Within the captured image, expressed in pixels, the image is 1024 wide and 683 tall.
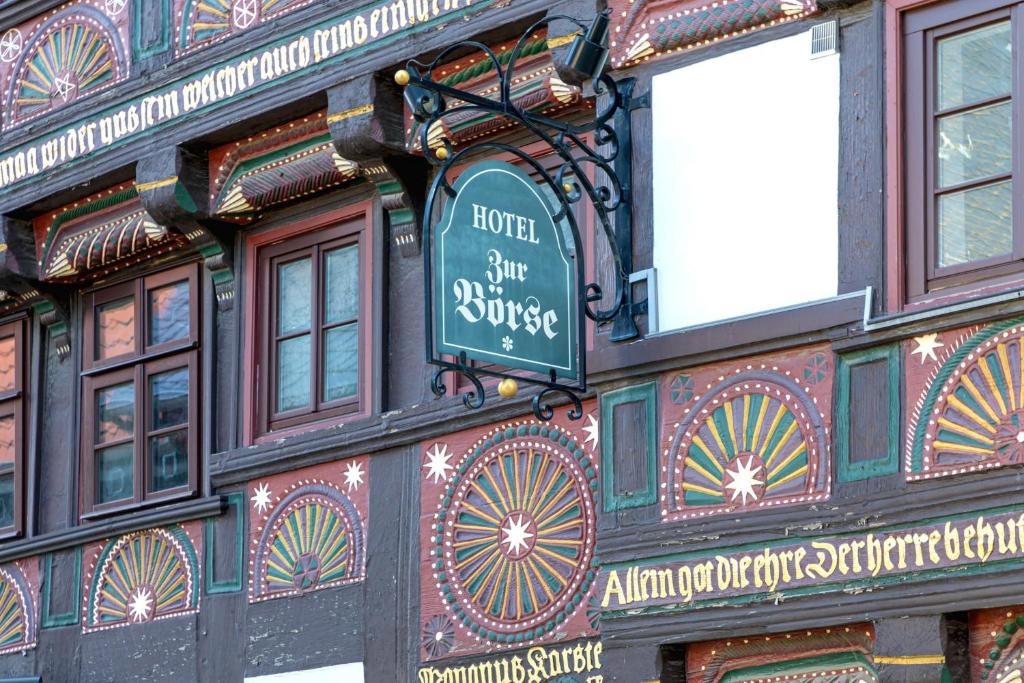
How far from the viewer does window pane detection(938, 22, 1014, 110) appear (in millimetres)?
9719

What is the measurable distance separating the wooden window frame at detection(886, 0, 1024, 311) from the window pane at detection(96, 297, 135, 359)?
5.51 metres

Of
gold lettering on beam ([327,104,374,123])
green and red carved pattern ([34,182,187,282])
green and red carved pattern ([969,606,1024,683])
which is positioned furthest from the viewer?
green and red carved pattern ([34,182,187,282])

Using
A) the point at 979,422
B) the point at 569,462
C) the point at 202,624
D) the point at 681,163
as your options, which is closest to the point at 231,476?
the point at 202,624

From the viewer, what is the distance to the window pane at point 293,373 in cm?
1273

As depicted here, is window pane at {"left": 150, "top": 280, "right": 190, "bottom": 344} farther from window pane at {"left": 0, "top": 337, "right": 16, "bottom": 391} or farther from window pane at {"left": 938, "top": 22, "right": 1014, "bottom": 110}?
window pane at {"left": 938, "top": 22, "right": 1014, "bottom": 110}

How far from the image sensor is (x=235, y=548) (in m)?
12.7

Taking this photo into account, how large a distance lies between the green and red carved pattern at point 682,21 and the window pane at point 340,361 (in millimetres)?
2415

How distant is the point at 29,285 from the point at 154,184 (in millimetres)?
1505

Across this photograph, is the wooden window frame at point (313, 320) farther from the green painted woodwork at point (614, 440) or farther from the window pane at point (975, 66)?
the window pane at point (975, 66)

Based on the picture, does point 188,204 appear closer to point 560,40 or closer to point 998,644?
point 560,40

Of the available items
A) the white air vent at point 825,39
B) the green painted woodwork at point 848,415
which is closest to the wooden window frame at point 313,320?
the white air vent at point 825,39

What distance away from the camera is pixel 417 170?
485 inches

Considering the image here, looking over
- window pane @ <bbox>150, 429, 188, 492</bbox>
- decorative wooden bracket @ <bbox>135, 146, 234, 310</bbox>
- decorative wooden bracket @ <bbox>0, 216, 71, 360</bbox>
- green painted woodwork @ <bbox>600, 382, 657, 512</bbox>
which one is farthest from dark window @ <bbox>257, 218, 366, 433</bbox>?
green painted woodwork @ <bbox>600, 382, 657, 512</bbox>

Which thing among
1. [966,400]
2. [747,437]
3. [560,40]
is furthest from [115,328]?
[966,400]
